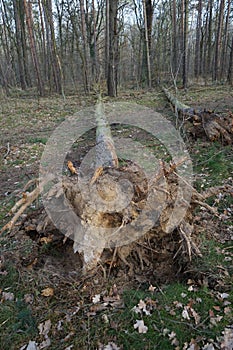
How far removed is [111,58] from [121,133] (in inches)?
321

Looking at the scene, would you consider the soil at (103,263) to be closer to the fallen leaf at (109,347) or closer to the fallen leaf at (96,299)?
the fallen leaf at (96,299)

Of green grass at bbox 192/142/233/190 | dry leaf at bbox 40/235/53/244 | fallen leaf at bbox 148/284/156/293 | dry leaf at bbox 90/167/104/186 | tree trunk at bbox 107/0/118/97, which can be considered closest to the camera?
fallen leaf at bbox 148/284/156/293

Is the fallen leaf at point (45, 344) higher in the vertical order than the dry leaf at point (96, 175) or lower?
lower

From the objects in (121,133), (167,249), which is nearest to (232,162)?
(167,249)

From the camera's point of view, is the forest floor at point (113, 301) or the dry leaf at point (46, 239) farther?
the dry leaf at point (46, 239)

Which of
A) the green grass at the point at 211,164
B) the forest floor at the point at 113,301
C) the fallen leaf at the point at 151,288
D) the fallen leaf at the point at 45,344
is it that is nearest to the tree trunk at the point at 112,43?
the green grass at the point at 211,164

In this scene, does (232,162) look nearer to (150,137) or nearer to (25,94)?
(150,137)

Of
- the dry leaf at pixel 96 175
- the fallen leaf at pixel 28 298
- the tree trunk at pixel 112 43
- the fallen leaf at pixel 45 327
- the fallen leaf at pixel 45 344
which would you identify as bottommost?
the fallen leaf at pixel 45 344

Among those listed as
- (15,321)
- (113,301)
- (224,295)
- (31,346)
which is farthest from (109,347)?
(224,295)

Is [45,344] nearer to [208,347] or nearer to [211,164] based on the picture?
[208,347]

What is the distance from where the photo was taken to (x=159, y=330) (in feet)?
7.45

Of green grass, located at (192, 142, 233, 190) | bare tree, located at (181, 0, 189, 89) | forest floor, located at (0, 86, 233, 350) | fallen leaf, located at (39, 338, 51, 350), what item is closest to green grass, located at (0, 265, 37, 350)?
forest floor, located at (0, 86, 233, 350)

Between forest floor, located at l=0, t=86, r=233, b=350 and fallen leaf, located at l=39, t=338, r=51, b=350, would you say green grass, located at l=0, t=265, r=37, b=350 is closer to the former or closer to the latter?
forest floor, located at l=0, t=86, r=233, b=350

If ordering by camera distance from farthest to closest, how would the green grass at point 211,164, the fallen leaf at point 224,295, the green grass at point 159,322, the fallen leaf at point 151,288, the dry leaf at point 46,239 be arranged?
1. the green grass at point 211,164
2. the dry leaf at point 46,239
3. the fallen leaf at point 151,288
4. the fallen leaf at point 224,295
5. the green grass at point 159,322
